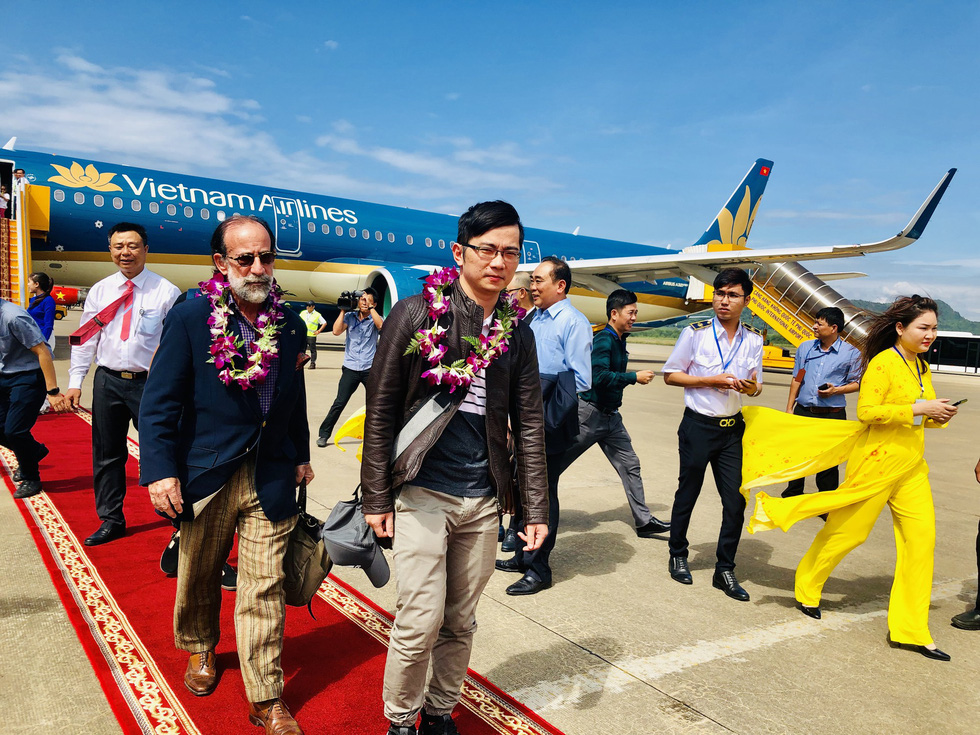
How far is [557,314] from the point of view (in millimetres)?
3871

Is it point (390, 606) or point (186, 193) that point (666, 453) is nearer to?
point (390, 606)

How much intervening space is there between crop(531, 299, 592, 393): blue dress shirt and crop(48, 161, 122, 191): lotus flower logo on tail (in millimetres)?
10983

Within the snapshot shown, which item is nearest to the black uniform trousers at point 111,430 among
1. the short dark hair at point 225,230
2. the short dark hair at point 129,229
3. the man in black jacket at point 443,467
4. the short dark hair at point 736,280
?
the short dark hair at point 129,229

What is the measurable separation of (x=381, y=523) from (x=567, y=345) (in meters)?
1.96

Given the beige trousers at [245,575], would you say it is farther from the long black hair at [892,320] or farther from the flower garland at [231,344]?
the long black hair at [892,320]

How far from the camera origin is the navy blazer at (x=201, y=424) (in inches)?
87.1

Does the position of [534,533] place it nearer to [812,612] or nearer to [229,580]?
[229,580]

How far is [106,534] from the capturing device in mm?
4070

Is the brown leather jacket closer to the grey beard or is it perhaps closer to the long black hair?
the grey beard

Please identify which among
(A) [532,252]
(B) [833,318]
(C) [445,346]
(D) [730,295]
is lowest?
(C) [445,346]

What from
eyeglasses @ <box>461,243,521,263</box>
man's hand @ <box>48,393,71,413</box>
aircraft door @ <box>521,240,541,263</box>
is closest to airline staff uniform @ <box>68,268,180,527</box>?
man's hand @ <box>48,393,71,413</box>

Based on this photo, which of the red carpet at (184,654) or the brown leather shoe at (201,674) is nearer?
the red carpet at (184,654)

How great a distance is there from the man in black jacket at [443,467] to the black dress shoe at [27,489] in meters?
4.14

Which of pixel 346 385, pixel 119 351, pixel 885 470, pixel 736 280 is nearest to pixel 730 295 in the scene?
pixel 736 280
